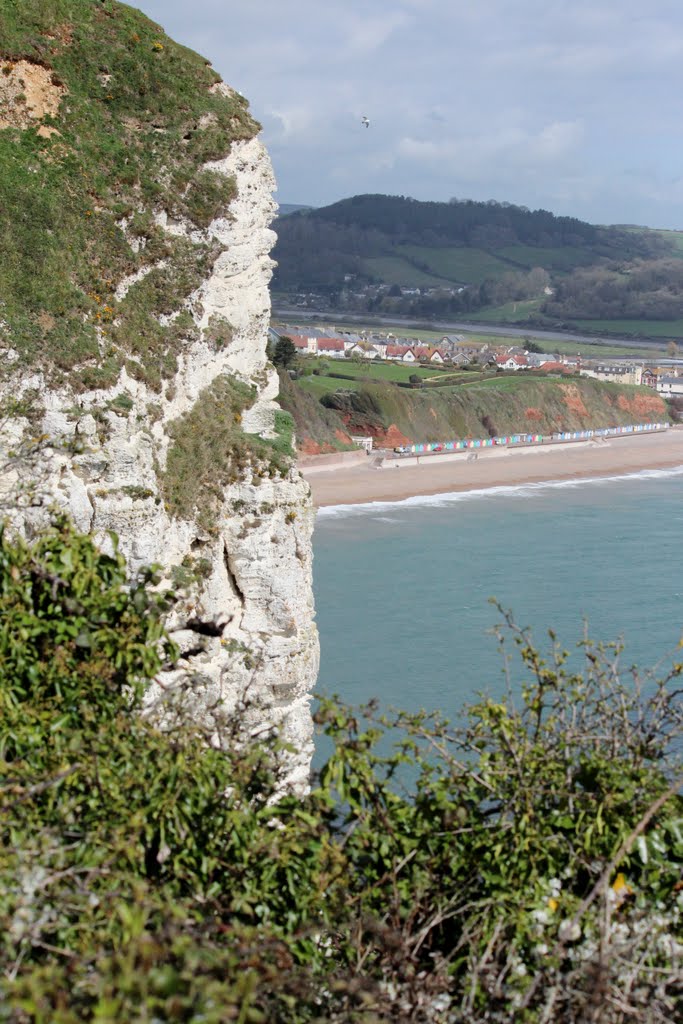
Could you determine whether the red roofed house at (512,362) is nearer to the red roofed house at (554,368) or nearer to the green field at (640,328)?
the red roofed house at (554,368)

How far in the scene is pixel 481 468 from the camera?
62656mm

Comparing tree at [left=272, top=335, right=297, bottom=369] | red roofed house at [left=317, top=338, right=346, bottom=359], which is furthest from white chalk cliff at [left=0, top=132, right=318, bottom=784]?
red roofed house at [left=317, top=338, right=346, bottom=359]

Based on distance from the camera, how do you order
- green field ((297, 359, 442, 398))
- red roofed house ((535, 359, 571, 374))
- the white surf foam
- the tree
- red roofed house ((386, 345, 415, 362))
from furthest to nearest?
red roofed house ((386, 345, 415, 362)) → red roofed house ((535, 359, 571, 374)) → the tree → green field ((297, 359, 442, 398)) → the white surf foam

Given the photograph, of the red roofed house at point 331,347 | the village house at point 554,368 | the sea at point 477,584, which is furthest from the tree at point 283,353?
the village house at point 554,368

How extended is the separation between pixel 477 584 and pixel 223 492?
70.4 feet

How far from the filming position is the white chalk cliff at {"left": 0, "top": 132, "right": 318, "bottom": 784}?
40.0 ft

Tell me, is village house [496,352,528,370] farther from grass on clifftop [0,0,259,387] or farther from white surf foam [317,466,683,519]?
grass on clifftop [0,0,259,387]

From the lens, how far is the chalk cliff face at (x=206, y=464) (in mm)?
12297

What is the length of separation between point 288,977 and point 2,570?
11.8 feet

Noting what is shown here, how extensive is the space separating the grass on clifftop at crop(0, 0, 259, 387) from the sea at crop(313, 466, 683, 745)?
6303 millimetres

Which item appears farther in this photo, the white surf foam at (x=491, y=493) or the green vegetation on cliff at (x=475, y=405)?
the green vegetation on cliff at (x=475, y=405)

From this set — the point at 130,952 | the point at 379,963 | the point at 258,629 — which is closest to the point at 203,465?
the point at 258,629

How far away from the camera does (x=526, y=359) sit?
336 feet

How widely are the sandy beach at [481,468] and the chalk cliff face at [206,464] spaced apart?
32.4 metres
